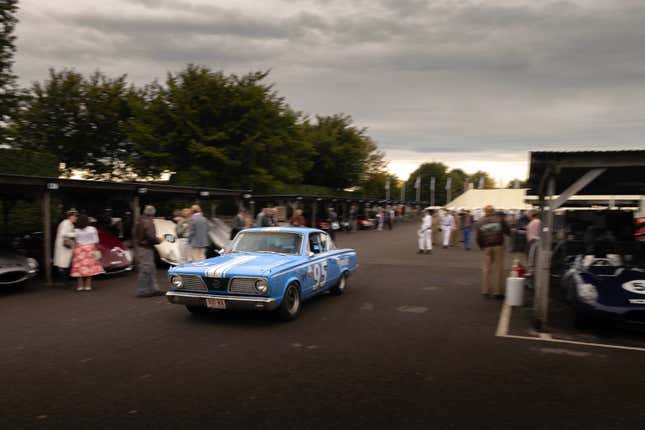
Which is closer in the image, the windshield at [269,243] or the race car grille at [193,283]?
the race car grille at [193,283]

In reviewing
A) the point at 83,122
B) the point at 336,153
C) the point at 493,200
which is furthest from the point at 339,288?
the point at 336,153

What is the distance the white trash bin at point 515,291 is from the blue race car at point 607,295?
1092mm

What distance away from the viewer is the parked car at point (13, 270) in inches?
376

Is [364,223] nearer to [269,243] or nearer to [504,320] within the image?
[269,243]

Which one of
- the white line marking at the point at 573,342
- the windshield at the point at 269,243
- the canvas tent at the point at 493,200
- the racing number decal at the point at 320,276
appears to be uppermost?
the canvas tent at the point at 493,200

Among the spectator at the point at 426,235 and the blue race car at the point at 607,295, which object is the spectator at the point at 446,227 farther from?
the blue race car at the point at 607,295

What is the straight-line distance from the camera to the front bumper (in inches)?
265

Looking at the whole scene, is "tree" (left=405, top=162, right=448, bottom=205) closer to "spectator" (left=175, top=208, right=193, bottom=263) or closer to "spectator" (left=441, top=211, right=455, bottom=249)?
"spectator" (left=441, top=211, right=455, bottom=249)

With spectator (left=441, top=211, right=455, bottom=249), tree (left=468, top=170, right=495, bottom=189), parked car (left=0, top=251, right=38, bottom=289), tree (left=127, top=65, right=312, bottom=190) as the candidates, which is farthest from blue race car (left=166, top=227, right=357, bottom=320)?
tree (left=468, top=170, right=495, bottom=189)

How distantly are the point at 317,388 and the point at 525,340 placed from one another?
3.33 metres

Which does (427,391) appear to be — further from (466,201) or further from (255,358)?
(466,201)

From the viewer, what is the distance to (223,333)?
662 centimetres

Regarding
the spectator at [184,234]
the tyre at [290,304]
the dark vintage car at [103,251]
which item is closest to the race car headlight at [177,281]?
the tyre at [290,304]

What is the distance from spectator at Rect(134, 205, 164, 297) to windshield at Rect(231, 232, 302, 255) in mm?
1859
